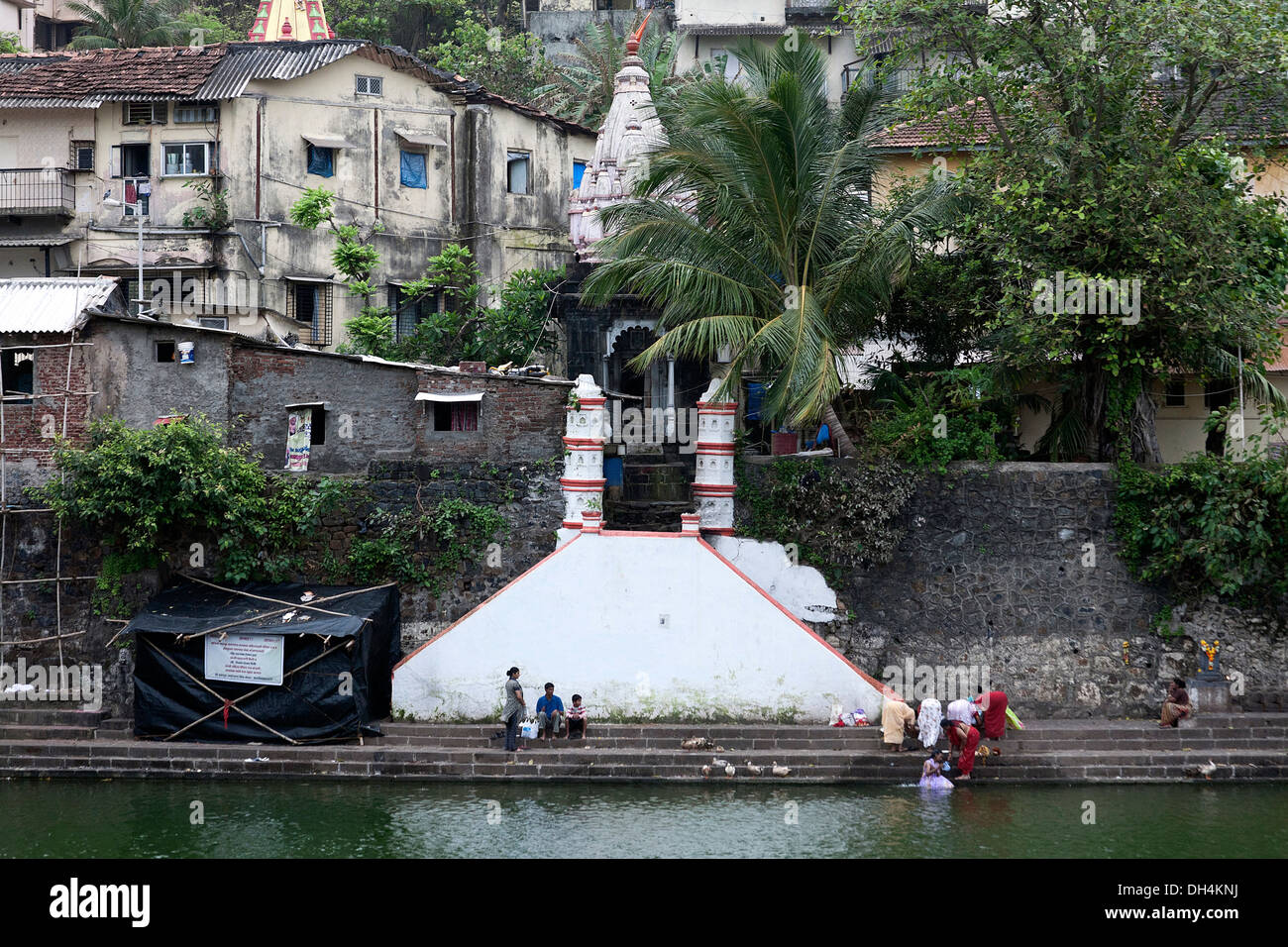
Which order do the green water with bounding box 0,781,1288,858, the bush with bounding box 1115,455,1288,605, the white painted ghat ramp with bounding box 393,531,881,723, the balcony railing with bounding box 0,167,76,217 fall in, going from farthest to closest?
the balcony railing with bounding box 0,167,76,217
the bush with bounding box 1115,455,1288,605
the white painted ghat ramp with bounding box 393,531,881,723
the green water with bounding box 0,781,1288,858

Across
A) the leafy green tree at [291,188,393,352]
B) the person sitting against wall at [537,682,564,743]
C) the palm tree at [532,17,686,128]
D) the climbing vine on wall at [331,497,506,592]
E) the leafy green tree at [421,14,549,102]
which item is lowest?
the person sitting against wall at [537,682,564,743]

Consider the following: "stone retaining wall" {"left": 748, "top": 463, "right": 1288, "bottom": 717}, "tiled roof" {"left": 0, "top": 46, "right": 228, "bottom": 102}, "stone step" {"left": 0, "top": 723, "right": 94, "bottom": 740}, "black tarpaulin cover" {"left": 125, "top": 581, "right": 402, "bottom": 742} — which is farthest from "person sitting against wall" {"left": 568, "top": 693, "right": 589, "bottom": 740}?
"tiled roof" {"left": 0, "top": 46, "right": 228, "bottom": 102}

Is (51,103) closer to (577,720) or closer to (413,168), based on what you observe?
(413,168)

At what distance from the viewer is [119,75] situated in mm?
25406

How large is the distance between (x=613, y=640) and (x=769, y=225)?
5561 mm

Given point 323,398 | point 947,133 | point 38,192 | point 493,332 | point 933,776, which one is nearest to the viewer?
point 933,776

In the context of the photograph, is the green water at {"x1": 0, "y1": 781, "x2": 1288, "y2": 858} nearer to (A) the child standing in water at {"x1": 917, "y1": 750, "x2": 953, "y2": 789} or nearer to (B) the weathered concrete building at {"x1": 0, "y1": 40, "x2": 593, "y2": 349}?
(A) the child standing in water at {"x1": 917, "y1": 750, "x2": 953, "y2": 789}

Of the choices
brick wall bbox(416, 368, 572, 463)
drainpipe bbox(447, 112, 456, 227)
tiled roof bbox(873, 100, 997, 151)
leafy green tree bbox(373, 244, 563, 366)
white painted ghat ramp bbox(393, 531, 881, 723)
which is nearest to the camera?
white painted ghat ramp bbox(393, 531, 881, 723)

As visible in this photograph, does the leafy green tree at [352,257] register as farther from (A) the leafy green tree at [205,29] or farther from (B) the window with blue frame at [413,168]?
(A) the leafy green tree at [205,29]

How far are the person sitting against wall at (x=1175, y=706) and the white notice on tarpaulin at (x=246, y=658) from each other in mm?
10430

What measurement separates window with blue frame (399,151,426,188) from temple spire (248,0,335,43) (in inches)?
235

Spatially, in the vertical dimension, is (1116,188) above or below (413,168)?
below

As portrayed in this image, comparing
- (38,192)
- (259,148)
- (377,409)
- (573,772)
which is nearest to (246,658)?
(377,409)

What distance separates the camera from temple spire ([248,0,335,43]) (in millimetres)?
30812
